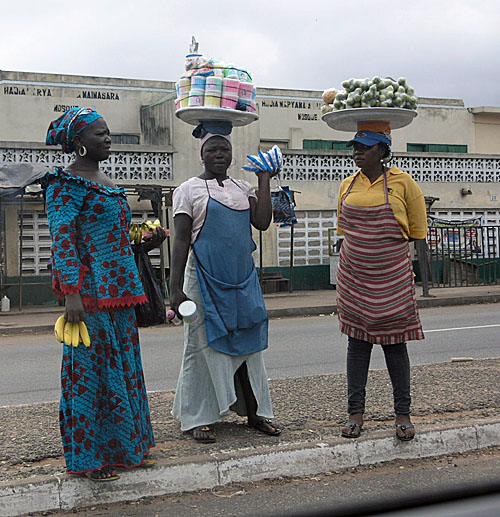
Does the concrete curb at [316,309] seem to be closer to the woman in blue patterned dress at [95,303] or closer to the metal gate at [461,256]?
the metal gate at [461,256]

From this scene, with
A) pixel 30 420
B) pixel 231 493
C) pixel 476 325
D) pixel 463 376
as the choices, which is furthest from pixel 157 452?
pixel 476 325

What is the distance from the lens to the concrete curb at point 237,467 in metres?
3.97

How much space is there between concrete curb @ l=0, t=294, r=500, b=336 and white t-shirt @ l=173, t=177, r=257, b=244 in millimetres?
9585

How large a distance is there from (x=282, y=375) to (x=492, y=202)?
51.6 feet

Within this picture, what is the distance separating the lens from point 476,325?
1289 centimetres

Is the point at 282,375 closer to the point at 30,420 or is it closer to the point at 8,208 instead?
the point at 30,420

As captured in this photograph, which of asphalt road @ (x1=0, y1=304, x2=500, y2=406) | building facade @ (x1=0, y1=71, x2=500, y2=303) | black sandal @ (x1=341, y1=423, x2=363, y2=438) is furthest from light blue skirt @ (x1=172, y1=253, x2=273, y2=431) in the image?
building facade @ (x1=0, y1=71, x2=500, y2=303)

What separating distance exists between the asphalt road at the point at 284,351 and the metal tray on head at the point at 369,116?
367cm

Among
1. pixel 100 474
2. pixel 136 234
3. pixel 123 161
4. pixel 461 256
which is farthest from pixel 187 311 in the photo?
pixel 461 256

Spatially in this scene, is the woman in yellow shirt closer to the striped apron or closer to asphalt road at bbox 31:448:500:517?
the striped apron

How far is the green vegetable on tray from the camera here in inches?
196

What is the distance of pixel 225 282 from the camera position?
480 cm

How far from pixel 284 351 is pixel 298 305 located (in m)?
6.15

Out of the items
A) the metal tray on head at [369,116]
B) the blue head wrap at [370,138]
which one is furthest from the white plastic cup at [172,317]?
the metal tray on head at [369,116]
